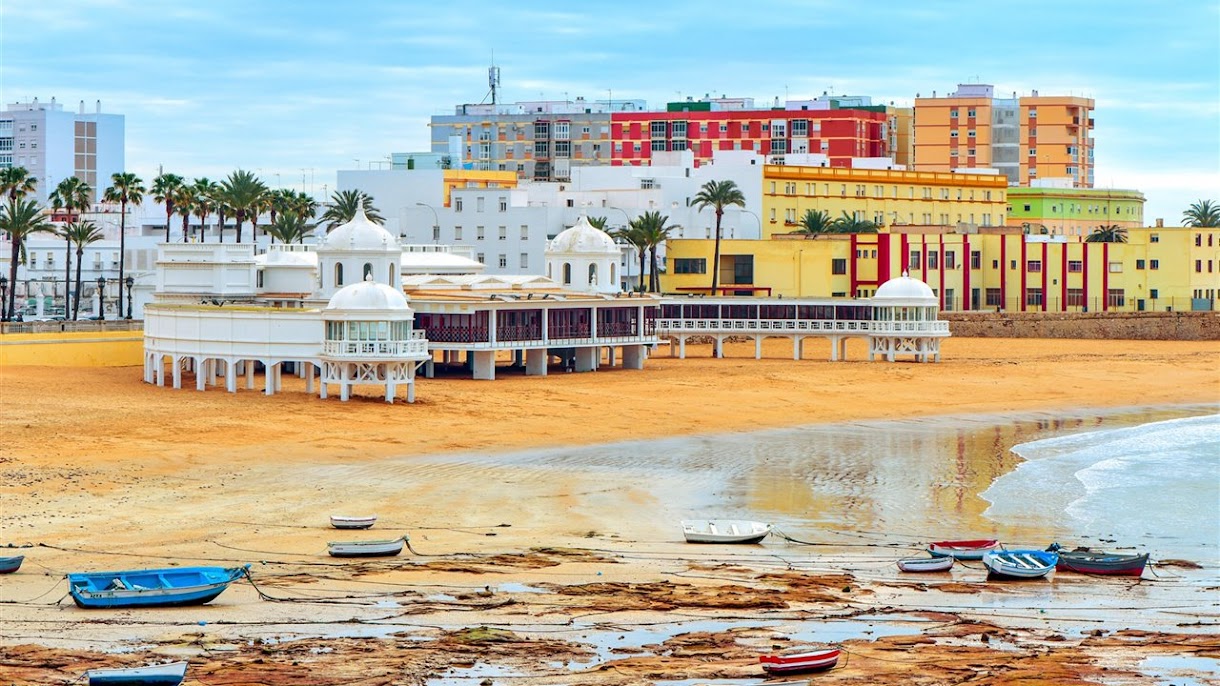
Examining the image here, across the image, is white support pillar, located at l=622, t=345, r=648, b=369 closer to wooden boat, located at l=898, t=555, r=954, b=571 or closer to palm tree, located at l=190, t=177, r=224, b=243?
palm tree, located at l=190, t=177, r=224, b=243

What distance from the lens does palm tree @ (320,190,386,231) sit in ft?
372

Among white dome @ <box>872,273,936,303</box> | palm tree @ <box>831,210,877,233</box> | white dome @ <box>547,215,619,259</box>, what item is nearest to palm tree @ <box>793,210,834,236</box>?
palm tree @ <box>831,210,877,233</box>

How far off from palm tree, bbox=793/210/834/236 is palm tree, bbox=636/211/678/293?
11.5 meters

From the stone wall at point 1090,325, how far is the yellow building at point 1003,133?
50.6 meters

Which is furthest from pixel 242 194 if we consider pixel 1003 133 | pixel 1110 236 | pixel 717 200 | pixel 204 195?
pixel 1003 133

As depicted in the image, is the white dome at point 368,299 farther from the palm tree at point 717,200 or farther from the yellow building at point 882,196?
the yellow building at point 882,196

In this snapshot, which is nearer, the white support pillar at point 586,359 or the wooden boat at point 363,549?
the wooden boat at point 363,549

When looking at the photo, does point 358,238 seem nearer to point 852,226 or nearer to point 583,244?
point 583,244

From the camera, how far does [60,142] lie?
17675 cm

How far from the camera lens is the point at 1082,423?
69.1m

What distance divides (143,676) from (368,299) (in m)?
38.8

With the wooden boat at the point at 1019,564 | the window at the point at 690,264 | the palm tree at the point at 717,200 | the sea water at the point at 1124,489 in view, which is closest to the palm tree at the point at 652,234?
→ the window at the point at 690,264

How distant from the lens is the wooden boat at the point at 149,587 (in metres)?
31.8

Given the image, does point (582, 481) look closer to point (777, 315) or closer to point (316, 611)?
point (316, 611)
